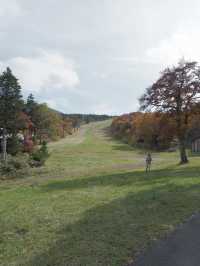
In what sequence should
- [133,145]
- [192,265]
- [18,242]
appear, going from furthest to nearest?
[133,145] → [18,242] → [192,265]

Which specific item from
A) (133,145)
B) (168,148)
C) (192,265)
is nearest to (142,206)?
(192,265)

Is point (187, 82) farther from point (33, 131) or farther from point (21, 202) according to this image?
point (33, 131)

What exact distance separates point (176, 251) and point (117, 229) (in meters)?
1.89

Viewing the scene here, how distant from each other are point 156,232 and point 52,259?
2.75m

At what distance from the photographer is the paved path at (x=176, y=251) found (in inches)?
227

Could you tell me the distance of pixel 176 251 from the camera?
6320 mm

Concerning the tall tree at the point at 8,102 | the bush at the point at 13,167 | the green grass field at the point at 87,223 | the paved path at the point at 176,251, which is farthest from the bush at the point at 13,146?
the paved path at the point at 176,251

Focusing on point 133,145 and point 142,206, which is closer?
point 142,206

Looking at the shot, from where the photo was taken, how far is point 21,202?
1200 cm

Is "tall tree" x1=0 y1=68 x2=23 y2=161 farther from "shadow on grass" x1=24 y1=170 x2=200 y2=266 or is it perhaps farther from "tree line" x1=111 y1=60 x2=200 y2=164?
"shadow on grass" x1=24 y1=170 x2=200 y2=266

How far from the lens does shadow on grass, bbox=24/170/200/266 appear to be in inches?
239

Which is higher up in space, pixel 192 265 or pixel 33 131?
pixel 33 131

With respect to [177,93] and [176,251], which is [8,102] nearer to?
[177,93]

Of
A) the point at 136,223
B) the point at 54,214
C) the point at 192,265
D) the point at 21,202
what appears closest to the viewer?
the point at 192,265
